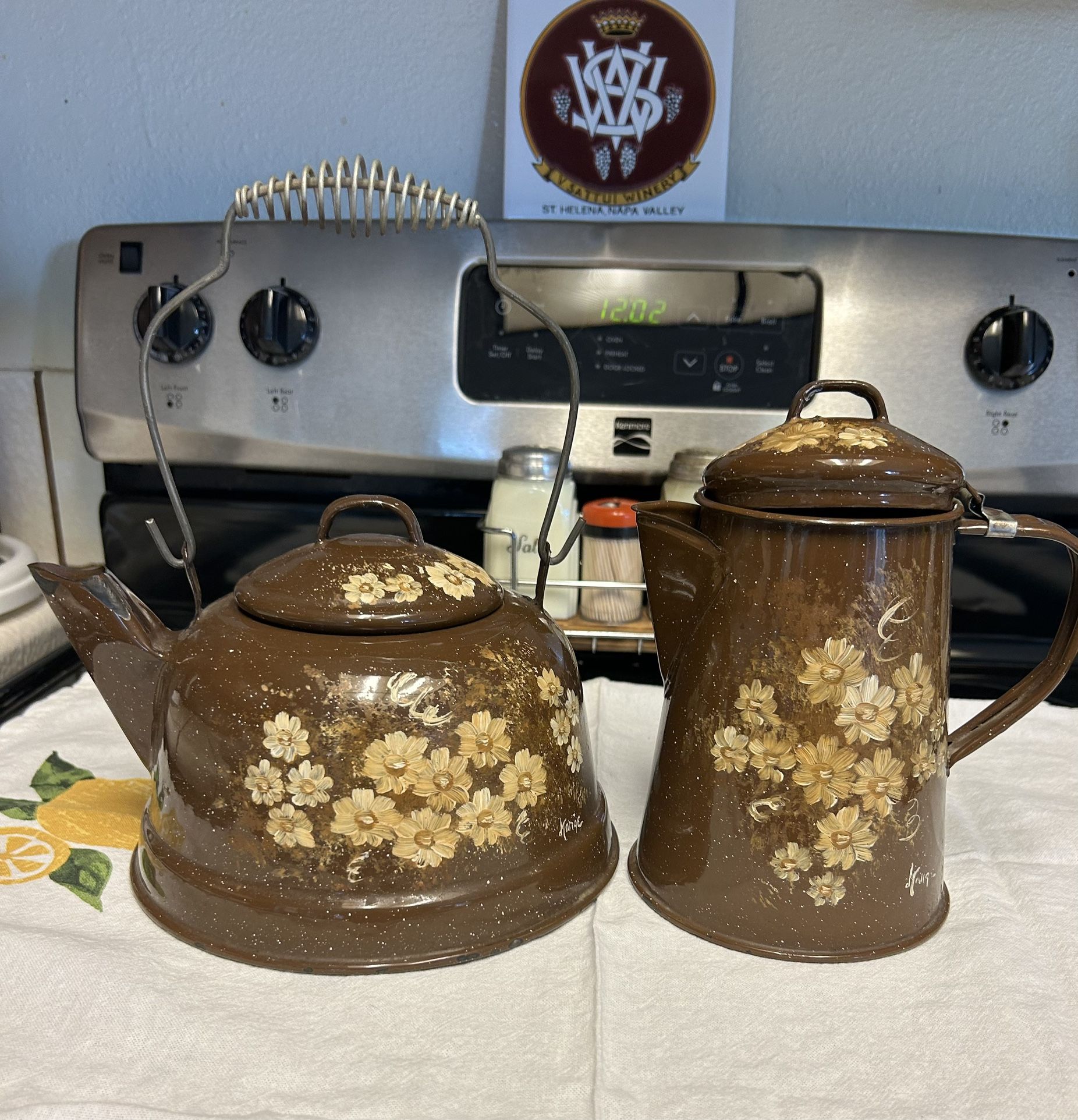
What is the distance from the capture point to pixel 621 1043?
1.15 ft

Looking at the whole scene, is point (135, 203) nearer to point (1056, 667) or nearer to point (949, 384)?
point (949, 384)

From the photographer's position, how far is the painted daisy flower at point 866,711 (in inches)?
15.5

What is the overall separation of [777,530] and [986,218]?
645 mm

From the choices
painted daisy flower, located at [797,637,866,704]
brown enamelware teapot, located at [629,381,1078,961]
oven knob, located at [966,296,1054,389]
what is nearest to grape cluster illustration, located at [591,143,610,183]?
oven knob, located at [966,296,1054,389]

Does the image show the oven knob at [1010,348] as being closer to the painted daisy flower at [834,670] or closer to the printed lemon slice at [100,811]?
the painted daisy flower at [834,670]

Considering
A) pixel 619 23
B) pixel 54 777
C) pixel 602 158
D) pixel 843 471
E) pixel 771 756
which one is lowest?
pixel 54 777

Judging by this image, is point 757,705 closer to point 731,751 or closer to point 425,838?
point 731,751

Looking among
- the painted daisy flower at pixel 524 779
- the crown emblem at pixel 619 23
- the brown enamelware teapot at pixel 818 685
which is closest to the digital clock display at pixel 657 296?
the crown emblem at pixel 619 23

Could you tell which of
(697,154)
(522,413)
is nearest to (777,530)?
(522,413)

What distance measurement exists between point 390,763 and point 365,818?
0.09 ft

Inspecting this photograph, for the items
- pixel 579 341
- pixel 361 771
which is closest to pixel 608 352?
pixel 579 341

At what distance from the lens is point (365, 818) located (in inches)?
15.0

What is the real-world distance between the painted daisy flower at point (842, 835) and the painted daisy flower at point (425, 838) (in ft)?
0.53
